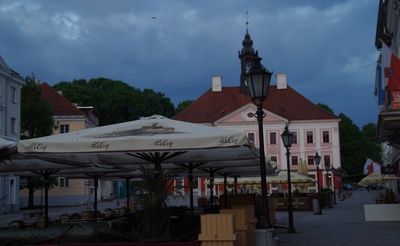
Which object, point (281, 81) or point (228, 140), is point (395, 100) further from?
point (281, 81)

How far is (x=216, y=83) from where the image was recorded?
85.6 m

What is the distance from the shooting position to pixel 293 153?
77.7 metres

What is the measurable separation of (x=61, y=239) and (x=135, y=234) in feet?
4.24

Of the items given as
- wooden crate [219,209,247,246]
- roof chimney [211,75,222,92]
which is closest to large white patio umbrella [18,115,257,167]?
wooden crate [219,209,247,246]

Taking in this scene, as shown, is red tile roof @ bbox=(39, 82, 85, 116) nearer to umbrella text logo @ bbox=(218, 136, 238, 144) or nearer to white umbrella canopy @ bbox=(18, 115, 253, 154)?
white umbrella canopy @ bbox=(18, 115, 253, 154)

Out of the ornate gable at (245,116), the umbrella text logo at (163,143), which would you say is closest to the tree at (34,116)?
the ornate gable at (245,116)

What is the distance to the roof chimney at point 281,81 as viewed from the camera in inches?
3300

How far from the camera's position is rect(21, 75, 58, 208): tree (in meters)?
47.0

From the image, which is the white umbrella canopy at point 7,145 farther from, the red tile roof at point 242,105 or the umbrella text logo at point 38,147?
the red tile roof at point 242,105

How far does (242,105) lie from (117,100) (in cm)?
2097

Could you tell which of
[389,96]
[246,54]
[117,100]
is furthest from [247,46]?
[389,96]

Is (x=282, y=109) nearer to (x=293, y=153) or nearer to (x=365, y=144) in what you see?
(x=293, y=153)

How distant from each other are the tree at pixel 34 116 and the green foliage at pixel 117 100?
36292 mm

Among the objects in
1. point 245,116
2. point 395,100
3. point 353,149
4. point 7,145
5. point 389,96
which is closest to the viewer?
point 7,145
